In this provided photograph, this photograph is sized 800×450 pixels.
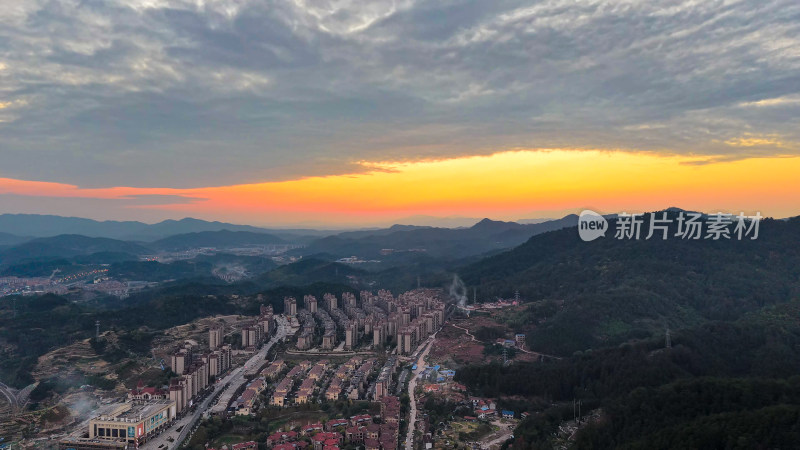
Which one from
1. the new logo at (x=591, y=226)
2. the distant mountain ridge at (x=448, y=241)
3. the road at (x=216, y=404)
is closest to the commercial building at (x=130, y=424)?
the road at (x=216, y=404)

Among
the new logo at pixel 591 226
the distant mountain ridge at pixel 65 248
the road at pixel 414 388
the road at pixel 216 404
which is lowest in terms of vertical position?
the road at pixel 216 404

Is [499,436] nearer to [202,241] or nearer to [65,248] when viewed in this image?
[65,248]

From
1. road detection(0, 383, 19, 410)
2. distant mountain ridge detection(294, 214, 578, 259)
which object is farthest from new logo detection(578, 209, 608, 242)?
road detection(0, 383, 19, 410)

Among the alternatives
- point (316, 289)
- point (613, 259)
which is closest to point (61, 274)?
point (316, 289)

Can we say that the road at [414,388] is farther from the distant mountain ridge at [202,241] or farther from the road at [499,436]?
the distant mountain ridge at [202,241]

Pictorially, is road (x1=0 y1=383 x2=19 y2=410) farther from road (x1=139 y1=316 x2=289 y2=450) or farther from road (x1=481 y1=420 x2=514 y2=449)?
road (x1=481 y1=420 x2=514 y2=449)

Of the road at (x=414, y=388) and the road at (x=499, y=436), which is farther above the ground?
the road at (x=499, y=436)

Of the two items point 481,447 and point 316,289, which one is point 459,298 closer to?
point 316,289
